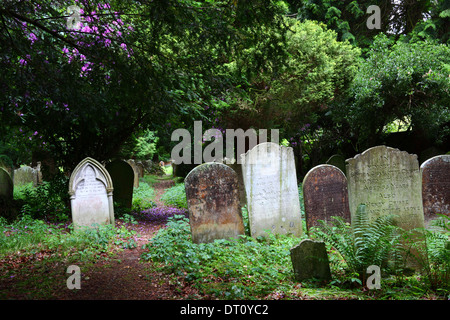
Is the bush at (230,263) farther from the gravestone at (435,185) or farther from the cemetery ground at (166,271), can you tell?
the gravestone at (435,185)

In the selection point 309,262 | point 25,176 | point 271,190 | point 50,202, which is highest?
point 25,176

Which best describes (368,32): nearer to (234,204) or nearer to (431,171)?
(431,171)

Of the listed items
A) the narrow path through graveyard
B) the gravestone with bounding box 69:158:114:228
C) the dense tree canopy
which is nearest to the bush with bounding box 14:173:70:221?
the gravestone with bounding box 69:158:114:228

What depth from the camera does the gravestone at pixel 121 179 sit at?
986 centimetres

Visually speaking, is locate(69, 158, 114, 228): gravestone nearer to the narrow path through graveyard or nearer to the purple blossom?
the purple blossom

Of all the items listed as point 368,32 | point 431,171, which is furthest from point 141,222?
point 368,32

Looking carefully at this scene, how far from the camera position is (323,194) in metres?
7.25

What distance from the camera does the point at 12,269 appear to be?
502 centimetres

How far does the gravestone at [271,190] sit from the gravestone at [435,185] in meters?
2.87

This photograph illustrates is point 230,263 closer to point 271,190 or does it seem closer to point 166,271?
point 166,271

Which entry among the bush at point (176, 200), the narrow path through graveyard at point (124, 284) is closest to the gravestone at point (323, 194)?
the narrow path through graveyard at point (124, 284)

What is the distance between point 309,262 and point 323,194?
9.97 feet

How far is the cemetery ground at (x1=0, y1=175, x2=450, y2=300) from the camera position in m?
4.09

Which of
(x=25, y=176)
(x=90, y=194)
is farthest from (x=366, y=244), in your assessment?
(x=25, y=176)
